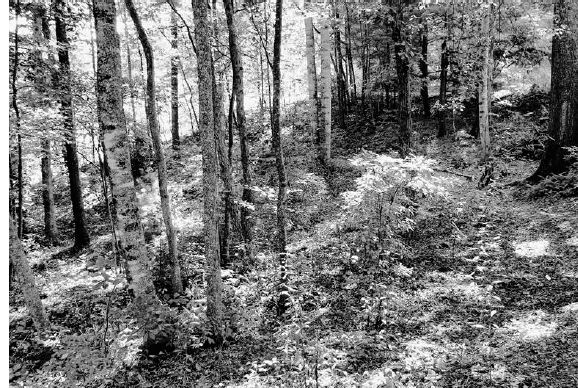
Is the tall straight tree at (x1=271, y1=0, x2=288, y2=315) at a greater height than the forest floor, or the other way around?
the tall straight tree at (x1=271, y1=0, x2=288, y2=315)

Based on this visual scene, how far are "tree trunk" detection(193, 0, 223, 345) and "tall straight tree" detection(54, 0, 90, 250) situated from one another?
6602 mm

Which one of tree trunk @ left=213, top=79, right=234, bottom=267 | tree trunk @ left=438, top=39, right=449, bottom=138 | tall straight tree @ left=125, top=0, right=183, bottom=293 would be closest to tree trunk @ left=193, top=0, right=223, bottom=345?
tall straight tree @ left=125, top=0, right=183, bottom=293

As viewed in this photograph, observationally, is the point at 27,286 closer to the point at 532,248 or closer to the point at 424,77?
the point at 532,248

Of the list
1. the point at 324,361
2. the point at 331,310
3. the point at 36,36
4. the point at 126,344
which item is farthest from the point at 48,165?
the point at 324,361

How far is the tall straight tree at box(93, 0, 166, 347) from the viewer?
18.3ft

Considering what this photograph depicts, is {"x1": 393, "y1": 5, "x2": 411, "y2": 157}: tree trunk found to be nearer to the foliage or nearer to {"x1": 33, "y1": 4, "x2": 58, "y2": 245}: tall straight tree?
the foliage

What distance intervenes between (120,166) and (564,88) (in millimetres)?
10647

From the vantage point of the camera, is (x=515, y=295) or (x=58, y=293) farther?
(x=58, y=293)

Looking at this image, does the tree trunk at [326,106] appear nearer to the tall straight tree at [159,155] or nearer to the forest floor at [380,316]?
the forest floor at [380,316]

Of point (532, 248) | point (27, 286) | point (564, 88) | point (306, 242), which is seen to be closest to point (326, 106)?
point (306, 242)

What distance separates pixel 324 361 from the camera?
5328mm
